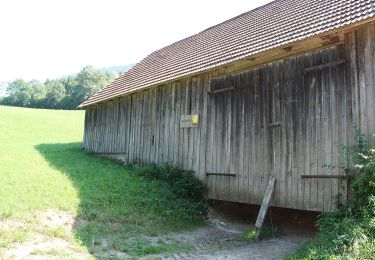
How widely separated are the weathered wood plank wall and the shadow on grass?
145 cm

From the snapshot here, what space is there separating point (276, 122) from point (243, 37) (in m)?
3.84

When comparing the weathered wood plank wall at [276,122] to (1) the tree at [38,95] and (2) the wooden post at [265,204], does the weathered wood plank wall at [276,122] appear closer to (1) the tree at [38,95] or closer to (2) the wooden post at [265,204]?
(2) the wooden post at [265,204]

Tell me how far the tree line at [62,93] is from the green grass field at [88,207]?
57038mm

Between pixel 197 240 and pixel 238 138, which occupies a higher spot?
pixel 238 138

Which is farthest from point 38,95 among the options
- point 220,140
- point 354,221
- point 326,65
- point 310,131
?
point 354,221

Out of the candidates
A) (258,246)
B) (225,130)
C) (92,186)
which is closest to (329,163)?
(258,246)

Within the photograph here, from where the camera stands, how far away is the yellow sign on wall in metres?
11.7

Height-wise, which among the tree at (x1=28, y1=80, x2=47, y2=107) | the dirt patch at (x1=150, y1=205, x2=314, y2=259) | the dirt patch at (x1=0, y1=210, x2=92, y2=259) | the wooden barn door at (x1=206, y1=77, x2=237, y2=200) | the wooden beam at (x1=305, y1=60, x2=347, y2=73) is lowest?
the dirt patch at (x1=150, y1=205, x2=314, y2=259)

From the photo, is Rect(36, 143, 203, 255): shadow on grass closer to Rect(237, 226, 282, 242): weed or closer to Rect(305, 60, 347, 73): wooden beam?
Rect(237, 226, 282, 242): weed

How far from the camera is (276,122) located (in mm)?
9164

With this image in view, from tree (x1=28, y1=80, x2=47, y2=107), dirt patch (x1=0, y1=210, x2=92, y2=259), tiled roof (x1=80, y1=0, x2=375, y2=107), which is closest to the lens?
dirt patch (x1=0, y1=210, x2=92, y2=259)

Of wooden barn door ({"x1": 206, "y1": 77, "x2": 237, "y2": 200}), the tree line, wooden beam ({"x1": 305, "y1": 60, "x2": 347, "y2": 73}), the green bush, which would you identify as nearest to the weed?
wooden barn door ({"x1": 206, "y1": 77, "x2": 237, "y2": 200})

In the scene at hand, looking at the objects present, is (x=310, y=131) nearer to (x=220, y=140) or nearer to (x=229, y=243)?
(x=220, y=140)

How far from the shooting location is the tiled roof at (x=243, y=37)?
8.41m
